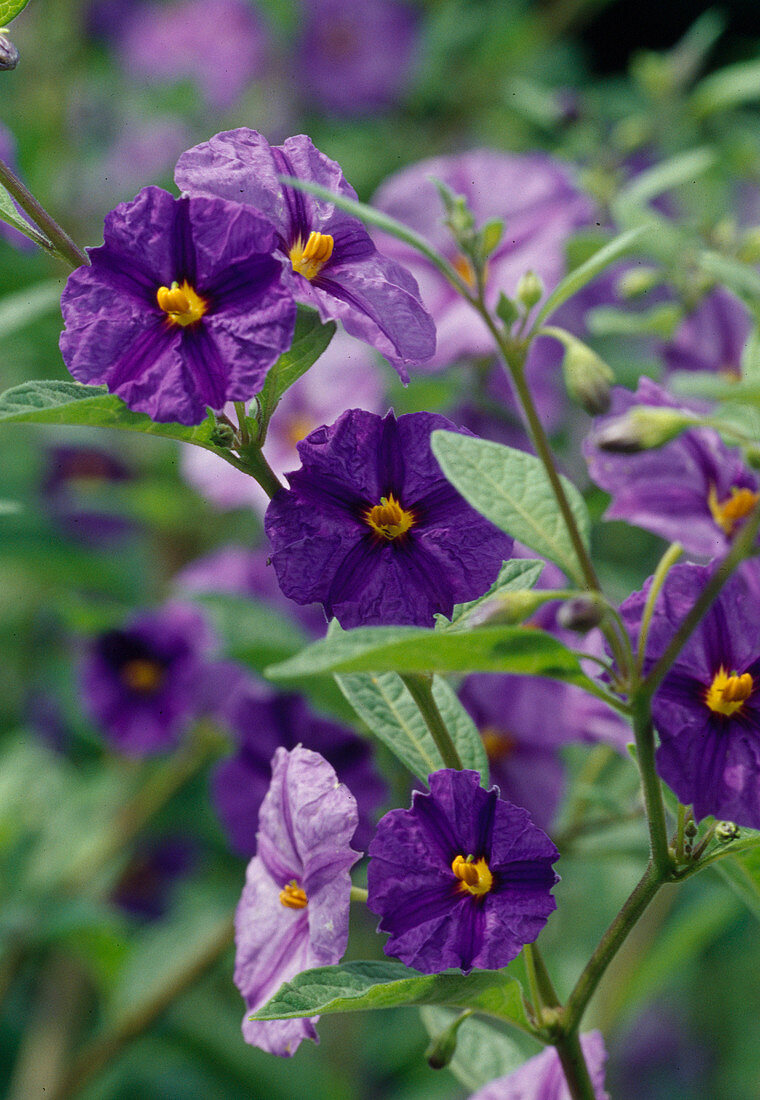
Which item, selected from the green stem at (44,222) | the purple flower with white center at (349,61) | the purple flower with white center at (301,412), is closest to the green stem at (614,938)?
the green stem at (44,222)

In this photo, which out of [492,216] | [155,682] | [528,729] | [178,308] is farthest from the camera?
[155,682]

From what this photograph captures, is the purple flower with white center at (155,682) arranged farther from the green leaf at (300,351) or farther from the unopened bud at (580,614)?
the unopened bud at (580,614)

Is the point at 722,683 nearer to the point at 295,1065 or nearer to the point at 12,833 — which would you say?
the point at 12,833

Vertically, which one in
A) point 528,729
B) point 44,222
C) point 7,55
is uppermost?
point 7,55

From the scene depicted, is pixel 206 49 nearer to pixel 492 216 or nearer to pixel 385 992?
pixel 492 216

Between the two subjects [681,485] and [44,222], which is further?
[681,485]

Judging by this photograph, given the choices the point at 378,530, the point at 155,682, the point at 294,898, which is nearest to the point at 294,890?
the point at 294,898

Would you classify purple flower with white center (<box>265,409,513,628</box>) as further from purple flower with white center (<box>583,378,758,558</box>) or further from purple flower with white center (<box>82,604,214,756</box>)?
purple flower with white center (<box>82,604,214,756</box>)
